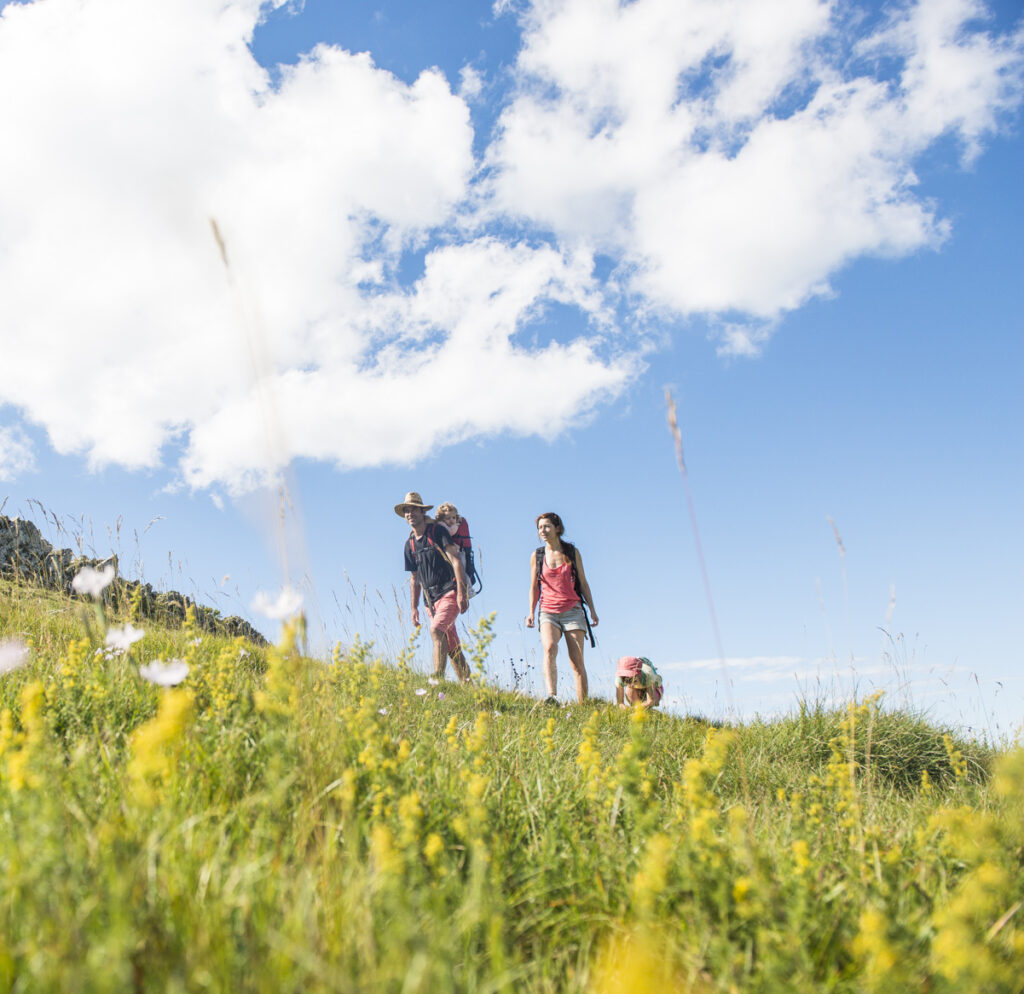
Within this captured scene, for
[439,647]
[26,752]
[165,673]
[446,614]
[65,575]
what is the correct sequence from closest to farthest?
[26,752], [165,673], [65,575], [446,614], [439,647]

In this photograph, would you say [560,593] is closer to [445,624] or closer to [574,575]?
[574,575]

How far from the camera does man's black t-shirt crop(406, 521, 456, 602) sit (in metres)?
8.84

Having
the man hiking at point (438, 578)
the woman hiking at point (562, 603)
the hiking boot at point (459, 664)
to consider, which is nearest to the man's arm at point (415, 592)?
the man hiking at point (438, 578)

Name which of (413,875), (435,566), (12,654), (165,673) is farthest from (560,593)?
(413,875)

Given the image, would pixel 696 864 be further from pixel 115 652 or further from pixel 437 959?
pixel 115 652

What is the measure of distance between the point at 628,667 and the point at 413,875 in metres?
6.71

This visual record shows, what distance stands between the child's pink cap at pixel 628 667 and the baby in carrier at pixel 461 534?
6.37 ft

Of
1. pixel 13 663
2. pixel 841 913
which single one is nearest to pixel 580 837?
pixel 841 913

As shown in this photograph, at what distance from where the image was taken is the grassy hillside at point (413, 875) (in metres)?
1.36

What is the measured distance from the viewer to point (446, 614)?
8.70m

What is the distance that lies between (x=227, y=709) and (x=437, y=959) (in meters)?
1.61

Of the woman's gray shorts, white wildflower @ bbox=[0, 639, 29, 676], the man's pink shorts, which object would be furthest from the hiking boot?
white wildflower @ bbox=[0, 639, 29, 676]

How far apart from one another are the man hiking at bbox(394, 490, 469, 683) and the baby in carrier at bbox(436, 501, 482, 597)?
0.70 feet

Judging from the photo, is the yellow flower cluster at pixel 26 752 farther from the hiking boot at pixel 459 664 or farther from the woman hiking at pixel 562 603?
the woman hiking at pixel 562 603
